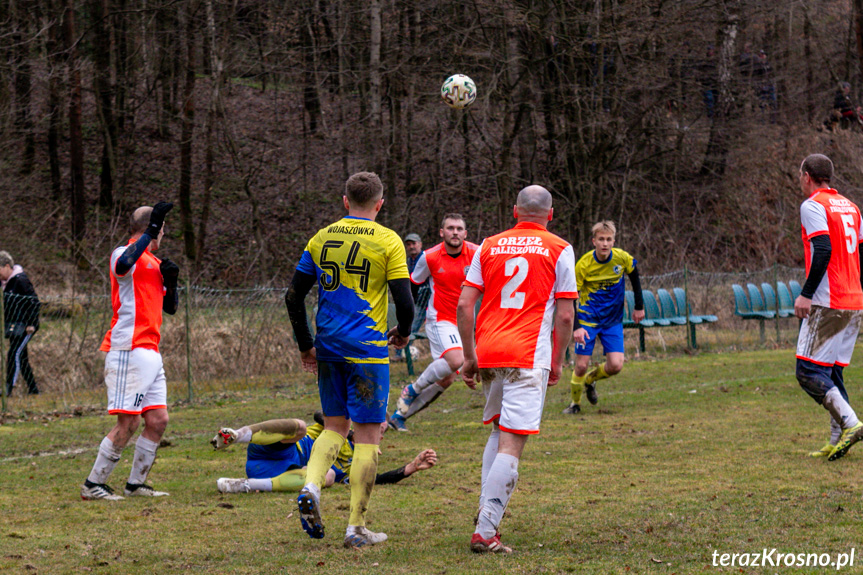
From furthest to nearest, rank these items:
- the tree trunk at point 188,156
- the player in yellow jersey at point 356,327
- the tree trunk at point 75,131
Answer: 1. the tree trunk at point 188,156
2. the tree trunk at point 75,131
3. the player in yellow jersey at point 356,327

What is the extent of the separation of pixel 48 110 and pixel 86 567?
23.0 metres

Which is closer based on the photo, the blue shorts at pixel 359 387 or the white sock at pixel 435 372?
the blue shorts at pixel 359 387

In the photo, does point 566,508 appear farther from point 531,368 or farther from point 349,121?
point 349,121

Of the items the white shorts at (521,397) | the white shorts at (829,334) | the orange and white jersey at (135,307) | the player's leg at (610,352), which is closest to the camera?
the white shorts at (521,397)

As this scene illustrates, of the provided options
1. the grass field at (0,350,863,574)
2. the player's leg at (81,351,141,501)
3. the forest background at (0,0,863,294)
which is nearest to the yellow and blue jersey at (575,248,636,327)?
the grass field at (0,350,863,574)

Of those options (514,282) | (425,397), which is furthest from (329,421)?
(425,397)

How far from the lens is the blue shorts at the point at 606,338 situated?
10833mm

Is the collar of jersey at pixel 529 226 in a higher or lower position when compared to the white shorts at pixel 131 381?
higher

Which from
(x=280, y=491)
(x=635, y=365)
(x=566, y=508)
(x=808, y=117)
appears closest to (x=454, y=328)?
(x=280, y=491)

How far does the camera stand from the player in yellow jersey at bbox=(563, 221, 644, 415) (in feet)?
35.3

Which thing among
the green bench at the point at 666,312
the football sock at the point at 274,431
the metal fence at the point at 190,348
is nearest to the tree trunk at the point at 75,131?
the metal fence at the point at 190,348

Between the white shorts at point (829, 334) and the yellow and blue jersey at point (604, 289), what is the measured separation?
3.50 m

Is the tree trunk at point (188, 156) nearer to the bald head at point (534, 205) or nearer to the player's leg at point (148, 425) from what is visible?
the player's leg at point (148, 425)

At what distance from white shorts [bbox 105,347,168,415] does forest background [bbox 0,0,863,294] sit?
37.7 feet
